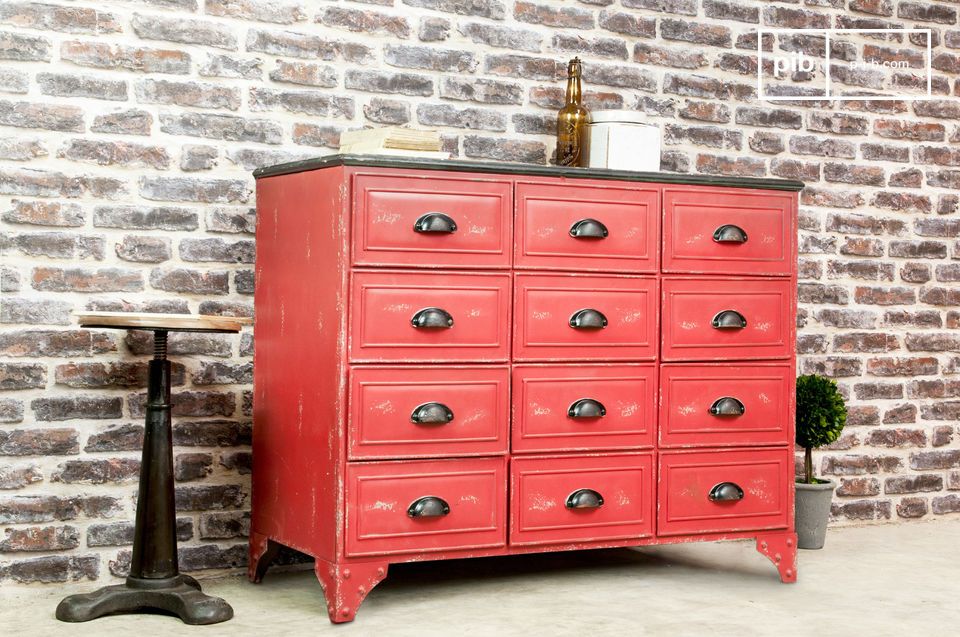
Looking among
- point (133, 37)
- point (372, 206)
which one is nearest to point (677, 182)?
point (372, 206)

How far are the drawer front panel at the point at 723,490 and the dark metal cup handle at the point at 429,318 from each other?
2.41ft

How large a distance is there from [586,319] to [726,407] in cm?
48

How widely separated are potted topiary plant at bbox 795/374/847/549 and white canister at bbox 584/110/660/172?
933 millimetres

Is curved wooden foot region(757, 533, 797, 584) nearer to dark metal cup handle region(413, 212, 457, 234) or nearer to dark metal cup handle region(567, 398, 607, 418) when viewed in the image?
dark metal cup handle region(567, 398, 607, 418)

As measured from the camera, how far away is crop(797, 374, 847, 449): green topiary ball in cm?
390

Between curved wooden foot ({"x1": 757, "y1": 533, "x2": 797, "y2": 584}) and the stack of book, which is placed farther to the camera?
curved wooden foot ({"x1": 757, "y1": 533, "x2": 797, "y2": 584})

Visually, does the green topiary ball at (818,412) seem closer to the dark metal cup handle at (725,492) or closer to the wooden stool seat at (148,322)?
the dark metal cup handle at (725,492)

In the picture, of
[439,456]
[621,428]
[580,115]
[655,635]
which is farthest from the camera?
[580,115]

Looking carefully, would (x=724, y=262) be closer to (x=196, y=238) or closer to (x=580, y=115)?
(x=580, y=115)

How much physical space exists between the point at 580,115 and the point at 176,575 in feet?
5.59

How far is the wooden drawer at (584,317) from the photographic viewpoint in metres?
3.15

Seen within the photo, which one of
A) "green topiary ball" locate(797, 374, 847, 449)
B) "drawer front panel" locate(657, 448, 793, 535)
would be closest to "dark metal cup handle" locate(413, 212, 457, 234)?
"drawer front panel" locate(657, 448, 793, 535)

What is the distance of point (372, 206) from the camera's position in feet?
9.71

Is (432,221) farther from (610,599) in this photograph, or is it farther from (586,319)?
(610,599)
